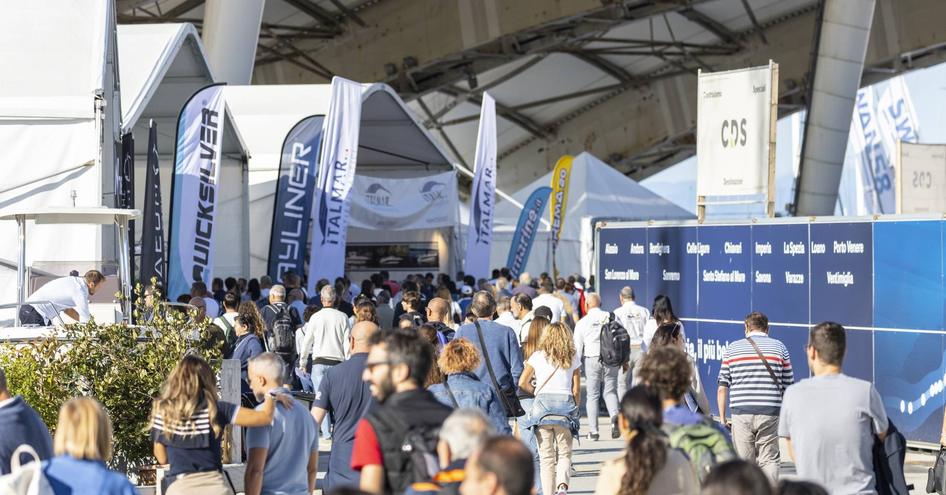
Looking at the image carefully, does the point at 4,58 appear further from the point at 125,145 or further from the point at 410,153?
the point at 410,153

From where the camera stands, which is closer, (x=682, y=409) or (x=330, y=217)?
(x=682, y=409)

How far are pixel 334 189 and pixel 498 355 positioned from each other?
11.6 m

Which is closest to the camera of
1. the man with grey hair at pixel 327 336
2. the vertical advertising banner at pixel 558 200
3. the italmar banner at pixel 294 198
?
the man with grey hair at pixel 327 336

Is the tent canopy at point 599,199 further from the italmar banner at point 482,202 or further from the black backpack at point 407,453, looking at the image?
the black backpack at point 407,453

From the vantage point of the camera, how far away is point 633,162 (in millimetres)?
53688

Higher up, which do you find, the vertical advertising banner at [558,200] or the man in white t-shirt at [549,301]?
the vertical advertising banner at [558,200]

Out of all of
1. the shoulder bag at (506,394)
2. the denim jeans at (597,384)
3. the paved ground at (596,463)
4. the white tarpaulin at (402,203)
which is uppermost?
the white tarpaulin at (402,203)

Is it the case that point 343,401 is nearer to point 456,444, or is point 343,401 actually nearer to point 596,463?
point 456,444

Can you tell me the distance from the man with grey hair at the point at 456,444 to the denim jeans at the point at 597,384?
372 inches

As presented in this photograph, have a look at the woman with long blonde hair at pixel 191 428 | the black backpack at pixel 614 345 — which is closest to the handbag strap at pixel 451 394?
the woman with long blonde hair at pixel 191 428

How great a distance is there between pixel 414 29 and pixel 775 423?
33.3 meters

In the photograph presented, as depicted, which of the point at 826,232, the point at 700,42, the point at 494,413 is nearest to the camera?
the point at 494,413

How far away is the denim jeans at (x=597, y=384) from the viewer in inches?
551

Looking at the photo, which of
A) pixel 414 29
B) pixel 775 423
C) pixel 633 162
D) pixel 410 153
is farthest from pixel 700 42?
pixel 775 423
